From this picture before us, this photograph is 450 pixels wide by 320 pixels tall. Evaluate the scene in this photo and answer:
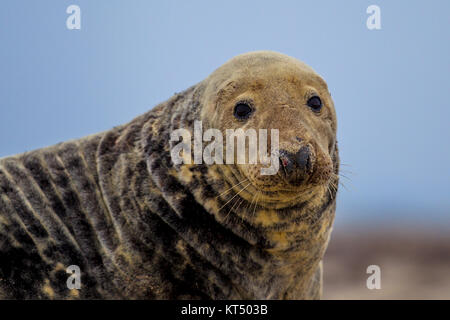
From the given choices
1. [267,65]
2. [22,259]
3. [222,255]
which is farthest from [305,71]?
[22,259]

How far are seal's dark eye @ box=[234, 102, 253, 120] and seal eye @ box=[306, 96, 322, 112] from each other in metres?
0.43

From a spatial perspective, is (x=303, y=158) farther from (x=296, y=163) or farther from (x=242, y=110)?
(x=242, y=110)

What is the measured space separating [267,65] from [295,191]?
39.6 inches

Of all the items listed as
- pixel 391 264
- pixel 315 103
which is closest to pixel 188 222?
pixel 315 103

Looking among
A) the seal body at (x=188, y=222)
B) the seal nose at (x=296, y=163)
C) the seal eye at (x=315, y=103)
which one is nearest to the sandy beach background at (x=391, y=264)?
the seal body at (x=188, y=222)

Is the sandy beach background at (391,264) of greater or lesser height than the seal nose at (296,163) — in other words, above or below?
below

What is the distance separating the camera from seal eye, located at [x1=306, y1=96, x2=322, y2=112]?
424cm

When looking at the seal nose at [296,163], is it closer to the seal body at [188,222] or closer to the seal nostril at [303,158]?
the seal nostril at [303,158]

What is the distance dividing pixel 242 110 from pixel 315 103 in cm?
53

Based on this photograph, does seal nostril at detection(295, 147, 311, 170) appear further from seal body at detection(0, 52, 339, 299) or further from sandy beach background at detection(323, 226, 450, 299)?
sandy beach background at detection(323, 226, 450, 299)

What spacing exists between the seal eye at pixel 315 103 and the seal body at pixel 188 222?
5cm

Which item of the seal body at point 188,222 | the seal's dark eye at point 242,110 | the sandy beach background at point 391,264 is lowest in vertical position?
the sandy beach background at point 391,264

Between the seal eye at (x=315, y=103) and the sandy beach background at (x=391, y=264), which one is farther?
the sandy beach background at (x=391, y=264)

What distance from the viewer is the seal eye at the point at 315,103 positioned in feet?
13.9
